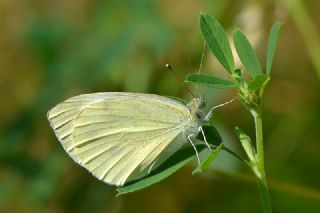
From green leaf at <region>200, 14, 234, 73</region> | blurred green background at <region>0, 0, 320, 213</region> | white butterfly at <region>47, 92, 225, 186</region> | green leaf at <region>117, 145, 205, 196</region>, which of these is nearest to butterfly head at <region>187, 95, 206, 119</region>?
white butterfly at <region>47, 92, 225, 186</region>

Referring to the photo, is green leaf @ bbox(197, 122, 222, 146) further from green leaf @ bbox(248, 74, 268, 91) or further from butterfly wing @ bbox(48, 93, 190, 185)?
green leaf @ bbox(248, 74, 268, 91)

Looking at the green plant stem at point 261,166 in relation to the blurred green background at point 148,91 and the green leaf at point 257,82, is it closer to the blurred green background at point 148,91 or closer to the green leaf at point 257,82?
the green leaf at point 257,82

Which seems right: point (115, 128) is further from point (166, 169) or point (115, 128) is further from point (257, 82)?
point (257, 82)

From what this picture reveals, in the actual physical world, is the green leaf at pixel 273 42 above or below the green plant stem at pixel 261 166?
above

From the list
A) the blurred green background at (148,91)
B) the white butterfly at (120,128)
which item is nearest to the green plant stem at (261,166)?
the white butterfly at (120,128)

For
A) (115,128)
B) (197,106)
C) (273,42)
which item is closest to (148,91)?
(115,128)

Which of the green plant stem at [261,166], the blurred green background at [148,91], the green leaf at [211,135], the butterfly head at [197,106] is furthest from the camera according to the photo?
the blurred green background at [148,91]

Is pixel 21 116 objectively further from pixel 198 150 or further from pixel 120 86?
pixel 198 150
